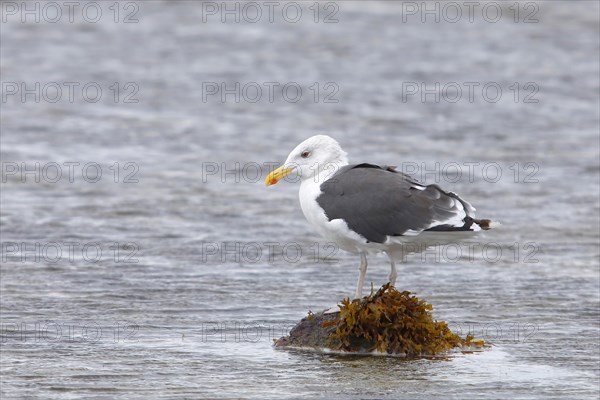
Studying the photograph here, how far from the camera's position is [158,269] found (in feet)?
38.4

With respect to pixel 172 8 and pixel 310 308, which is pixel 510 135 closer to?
pixel 310 308

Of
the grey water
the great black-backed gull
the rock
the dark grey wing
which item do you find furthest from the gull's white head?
the grey water

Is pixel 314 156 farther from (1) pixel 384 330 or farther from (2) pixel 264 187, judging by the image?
(2) pixel 264 187

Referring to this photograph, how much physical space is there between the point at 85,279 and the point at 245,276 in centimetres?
145

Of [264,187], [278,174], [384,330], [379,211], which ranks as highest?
[264,187]

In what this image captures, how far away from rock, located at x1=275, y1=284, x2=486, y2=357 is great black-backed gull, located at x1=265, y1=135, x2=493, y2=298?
0.76 feet

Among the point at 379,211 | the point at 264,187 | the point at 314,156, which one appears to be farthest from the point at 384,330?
the point at 264,187

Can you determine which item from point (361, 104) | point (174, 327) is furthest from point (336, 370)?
point (361, 104)

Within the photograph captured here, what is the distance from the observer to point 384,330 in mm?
8953

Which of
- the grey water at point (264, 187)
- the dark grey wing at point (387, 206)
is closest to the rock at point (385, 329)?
the grey water at point (264, 187)

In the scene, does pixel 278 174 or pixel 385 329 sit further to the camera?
pixel 278 174

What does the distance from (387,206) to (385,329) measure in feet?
2.89

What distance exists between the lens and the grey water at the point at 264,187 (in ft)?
28.8

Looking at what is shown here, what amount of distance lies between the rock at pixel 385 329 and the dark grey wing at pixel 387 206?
48cm
